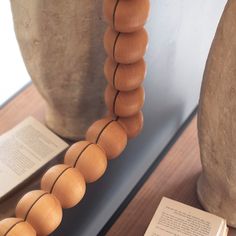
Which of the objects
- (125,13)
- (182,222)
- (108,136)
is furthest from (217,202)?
(125,13)

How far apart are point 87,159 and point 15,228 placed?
0.11 meters

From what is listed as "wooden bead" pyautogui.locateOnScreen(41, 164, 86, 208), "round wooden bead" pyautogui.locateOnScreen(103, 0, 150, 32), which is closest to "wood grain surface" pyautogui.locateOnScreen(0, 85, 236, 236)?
"wooden bead" pyautogui.locateOnScreen(41, 164, 86, 208)

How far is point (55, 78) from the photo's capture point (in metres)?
0.60

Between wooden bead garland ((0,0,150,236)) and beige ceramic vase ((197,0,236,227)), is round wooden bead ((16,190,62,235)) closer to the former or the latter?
wooden bead garland ((0,0,150,236))

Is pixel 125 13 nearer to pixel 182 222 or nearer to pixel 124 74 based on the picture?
pixel 124 74

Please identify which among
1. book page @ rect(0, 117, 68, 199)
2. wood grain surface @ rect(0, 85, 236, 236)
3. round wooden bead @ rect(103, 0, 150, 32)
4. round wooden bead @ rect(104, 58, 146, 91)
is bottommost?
wood grain surface @ rect(0, 85, 236, 236)

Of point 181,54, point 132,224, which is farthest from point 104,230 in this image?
point 181,54

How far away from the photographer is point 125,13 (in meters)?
0.49

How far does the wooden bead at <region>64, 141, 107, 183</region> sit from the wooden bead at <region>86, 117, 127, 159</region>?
0.07ft

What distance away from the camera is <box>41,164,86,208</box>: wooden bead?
49 centimetres

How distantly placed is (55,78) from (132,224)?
22cm

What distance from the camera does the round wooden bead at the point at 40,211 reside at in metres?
0.46

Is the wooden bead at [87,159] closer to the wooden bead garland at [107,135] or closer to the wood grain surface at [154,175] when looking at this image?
the wooden bead garland at [107,135]

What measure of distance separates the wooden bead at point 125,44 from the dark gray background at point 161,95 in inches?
4.9
